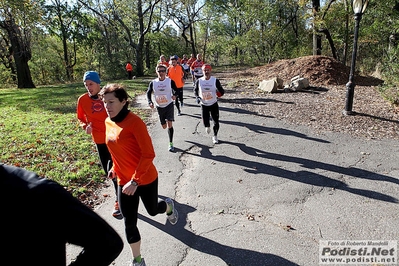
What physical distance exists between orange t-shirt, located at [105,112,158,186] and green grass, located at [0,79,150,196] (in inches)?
106

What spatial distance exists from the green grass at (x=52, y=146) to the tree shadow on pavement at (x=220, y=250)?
2314mm

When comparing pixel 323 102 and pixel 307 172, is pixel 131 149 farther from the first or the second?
pixel 323 102

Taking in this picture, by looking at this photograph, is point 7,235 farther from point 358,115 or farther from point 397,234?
point 358,115

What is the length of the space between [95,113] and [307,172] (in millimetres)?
4211

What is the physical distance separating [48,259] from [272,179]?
4.64 m

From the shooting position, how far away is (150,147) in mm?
2922

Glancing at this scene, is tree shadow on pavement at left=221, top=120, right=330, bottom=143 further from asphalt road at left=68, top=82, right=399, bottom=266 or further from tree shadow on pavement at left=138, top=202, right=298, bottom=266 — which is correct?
tree shadow on pavement at left=138, top=202, right=298, bottom=266

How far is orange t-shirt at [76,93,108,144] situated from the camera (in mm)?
4305

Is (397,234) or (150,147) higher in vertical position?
(150,147)

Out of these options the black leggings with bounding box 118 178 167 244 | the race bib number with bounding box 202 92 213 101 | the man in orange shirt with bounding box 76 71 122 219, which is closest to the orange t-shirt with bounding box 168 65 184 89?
the race bib number with bounding box 202 92 213 101

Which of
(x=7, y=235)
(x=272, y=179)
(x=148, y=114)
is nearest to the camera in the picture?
(x=7, y=235)

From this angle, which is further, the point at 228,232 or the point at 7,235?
the point at 228,232

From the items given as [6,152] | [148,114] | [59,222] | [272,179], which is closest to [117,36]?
[148,114]

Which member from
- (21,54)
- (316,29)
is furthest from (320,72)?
(21,54)
